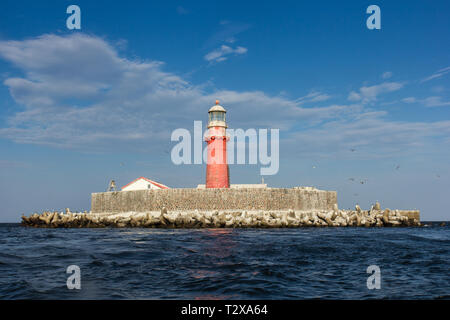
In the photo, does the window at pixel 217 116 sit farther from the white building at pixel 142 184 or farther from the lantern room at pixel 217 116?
the white building at pixel 142 184

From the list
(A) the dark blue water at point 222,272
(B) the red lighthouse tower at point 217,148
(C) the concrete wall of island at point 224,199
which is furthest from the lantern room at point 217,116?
(A) the dark blue water at point 222,272

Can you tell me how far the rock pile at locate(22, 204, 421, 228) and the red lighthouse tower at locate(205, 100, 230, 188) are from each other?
479 cm

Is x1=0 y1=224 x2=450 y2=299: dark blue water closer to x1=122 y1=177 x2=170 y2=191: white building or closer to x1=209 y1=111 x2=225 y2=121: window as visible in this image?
x1=209 y1=111 x2=225 y2=121: window

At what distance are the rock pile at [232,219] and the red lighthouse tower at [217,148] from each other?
15.7 ft

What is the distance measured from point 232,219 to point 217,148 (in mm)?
7939

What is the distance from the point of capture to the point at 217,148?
30047 mm

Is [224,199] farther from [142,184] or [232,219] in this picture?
[142,184]

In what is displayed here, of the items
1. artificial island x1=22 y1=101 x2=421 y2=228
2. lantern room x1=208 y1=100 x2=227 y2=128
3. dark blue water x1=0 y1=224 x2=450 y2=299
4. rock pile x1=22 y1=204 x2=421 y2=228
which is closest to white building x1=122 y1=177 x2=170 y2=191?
artificial island x1=22 y1=101 x2=421 y2=228

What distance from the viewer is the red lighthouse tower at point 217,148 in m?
30.1

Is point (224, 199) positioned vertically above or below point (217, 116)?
below

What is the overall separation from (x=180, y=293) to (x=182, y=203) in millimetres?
22162

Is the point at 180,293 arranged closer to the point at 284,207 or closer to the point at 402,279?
the point at 402,279

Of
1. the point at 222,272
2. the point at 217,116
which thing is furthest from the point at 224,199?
the point at 222,272
